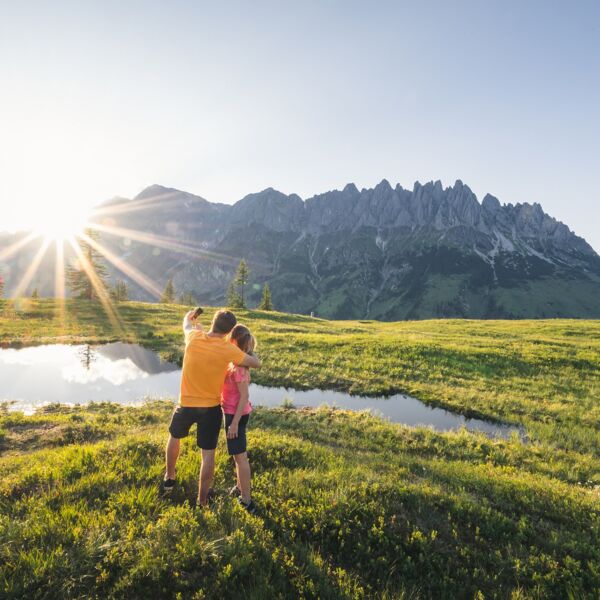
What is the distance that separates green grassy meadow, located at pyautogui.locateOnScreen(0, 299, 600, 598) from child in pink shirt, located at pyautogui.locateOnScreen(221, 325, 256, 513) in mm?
392

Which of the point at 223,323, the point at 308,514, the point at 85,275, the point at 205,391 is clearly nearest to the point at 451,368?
the point at 308,514

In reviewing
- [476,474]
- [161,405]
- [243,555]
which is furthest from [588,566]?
[161,405]

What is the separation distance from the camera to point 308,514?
6.77 m

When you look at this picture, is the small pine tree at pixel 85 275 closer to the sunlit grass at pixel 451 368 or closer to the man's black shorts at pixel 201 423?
the sunlit grass at pixel 451 368

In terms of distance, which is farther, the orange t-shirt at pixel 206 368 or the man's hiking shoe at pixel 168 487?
the man's hiking shoe at pixel 168 487

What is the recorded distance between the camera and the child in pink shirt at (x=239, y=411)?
22.9ft

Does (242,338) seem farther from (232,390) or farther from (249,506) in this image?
(249,506)

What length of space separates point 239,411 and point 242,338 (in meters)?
1.48

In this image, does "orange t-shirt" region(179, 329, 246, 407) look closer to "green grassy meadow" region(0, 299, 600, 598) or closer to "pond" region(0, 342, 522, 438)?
"green grassy meadow" region(0, 299, 600, 598)

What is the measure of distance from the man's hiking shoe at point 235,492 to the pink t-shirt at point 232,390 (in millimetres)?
1671

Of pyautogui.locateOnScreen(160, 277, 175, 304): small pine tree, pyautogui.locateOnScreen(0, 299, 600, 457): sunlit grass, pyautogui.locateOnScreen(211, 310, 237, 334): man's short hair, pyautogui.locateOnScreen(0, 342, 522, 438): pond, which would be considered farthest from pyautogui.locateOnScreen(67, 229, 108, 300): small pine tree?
pyautogui.locateOnScreen(211, 310, 237, 334): man's short hair

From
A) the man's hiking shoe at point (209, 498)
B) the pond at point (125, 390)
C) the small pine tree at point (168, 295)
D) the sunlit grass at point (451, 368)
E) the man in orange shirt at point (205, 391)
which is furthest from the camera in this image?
the small pine tree at point (168, 295)

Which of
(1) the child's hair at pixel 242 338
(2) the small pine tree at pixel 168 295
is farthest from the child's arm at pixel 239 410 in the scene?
(2) the small pine tree at pixel 168 295

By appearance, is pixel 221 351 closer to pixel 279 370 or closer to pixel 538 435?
pixel 538 435
